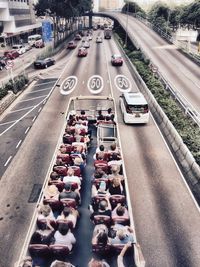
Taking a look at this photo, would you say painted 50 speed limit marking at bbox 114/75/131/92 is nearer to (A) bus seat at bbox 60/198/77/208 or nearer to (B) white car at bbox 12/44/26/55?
Answer: (A) bus seat at bbox 60/198/77/208

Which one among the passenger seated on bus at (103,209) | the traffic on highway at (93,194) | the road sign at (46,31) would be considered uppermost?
the road sign at (46,31)

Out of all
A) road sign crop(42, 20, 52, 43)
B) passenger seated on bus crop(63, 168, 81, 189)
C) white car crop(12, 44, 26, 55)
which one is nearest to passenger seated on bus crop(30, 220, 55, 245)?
passenger seated on bus crop(63, 168, 81, 189)

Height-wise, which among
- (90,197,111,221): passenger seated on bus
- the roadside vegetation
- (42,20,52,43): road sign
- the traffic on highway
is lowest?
the traffic on highway

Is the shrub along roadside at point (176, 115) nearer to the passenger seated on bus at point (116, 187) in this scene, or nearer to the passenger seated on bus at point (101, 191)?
the passenger seated on bus at point (116, 187)

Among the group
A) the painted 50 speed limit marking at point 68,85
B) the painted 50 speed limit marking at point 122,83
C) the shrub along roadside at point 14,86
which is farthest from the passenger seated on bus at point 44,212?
the painted 50 speed limit marking at point 122,83

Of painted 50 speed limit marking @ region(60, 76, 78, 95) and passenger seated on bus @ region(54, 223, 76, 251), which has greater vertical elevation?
passenger seated on bus @ region(54, 223, 76, 251)

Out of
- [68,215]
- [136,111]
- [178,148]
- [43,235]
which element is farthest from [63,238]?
[136,111]
